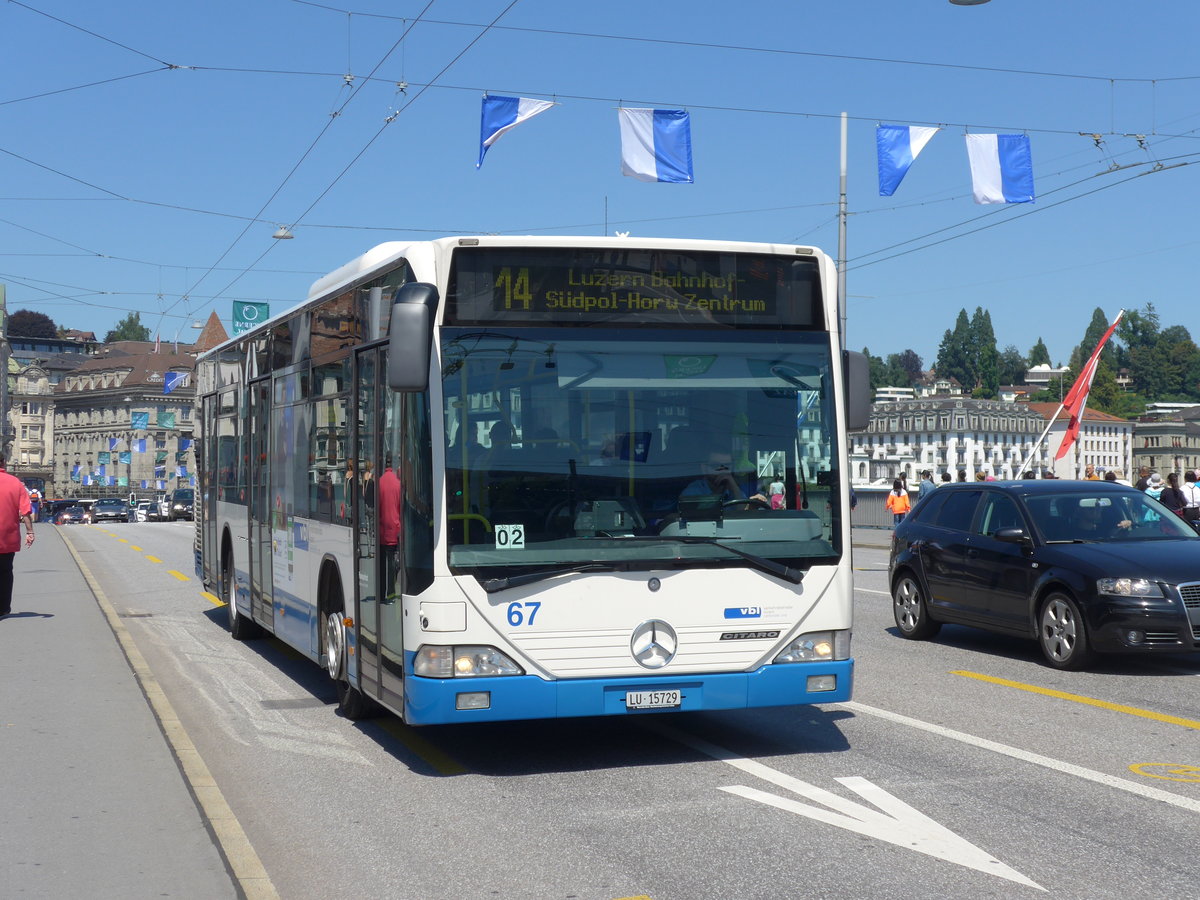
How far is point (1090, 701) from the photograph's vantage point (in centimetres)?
1015

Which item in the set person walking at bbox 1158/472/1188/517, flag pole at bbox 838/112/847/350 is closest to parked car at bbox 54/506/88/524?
flag pole at bbox 838/112/847/350

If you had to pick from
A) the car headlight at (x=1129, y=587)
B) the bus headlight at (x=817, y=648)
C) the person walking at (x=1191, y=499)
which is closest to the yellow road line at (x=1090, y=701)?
the car headlight at (x=1129, y=587)

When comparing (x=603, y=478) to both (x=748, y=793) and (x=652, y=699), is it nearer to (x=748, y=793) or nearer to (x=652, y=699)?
(x=652, y=699)

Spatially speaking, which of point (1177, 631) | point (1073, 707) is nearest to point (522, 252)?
point (1073, 707)

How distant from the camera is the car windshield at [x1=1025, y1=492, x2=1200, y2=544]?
1241 cm

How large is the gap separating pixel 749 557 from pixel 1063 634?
4.96 metres

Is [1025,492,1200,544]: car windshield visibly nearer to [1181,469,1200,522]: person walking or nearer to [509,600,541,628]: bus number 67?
[509,600,541,628]: bus number 67

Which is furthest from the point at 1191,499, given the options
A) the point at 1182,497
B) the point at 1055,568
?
the point at 1055,568

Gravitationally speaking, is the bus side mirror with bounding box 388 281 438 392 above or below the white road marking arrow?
above

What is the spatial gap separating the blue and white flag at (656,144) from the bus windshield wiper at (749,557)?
45.9ft

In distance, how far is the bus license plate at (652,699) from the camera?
7.78m

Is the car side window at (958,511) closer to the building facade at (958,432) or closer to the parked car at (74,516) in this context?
the parked car at (74,516)

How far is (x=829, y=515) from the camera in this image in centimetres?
813

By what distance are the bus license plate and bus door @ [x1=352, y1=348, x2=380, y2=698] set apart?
5.23 feet
